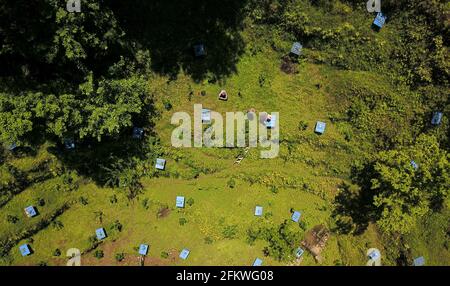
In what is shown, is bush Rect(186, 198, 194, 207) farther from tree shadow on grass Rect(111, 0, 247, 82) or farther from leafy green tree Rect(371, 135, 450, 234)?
leafy green tree Rect(371, 135, 450, 234)

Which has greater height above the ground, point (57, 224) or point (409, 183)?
point (409, 183)

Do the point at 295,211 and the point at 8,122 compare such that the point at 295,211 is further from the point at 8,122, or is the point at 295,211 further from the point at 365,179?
the point at 8,122

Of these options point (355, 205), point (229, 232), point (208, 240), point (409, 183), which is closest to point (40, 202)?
point (208, 240)

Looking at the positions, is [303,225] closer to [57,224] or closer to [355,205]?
[355,205]

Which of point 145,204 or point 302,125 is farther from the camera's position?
point 302,125

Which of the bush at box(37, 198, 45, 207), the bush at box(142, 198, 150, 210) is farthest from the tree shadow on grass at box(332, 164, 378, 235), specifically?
the bush at box(37, 198, 45, 207)

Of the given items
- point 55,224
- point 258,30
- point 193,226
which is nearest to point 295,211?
point 193,226

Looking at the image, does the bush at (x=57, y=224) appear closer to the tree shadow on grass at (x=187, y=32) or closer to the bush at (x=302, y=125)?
the tree shadow on grass at (x=187, y=32)

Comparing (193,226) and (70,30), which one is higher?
(70,30)
